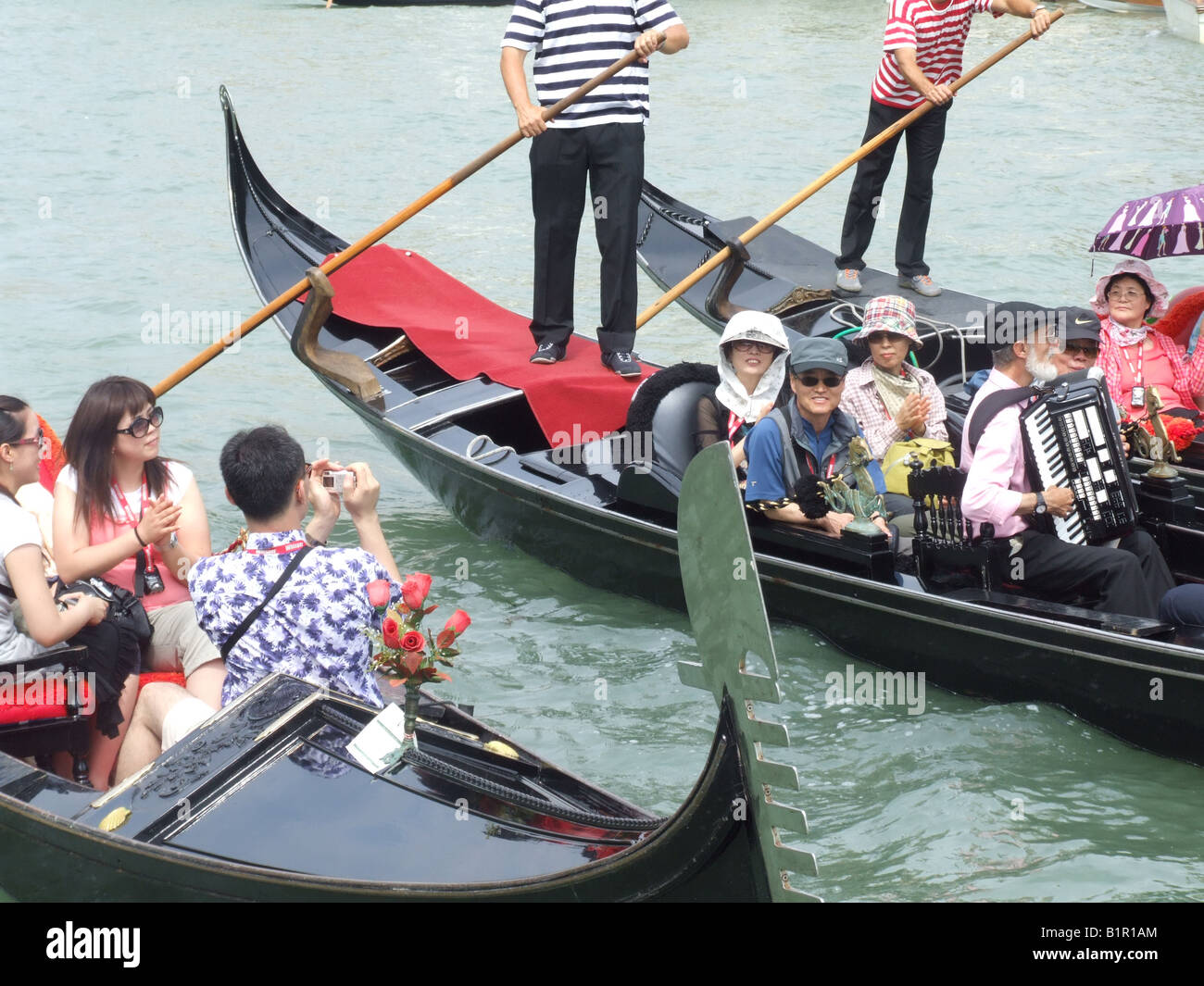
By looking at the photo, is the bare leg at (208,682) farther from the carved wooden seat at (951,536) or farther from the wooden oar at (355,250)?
the wooden oar at (355,250)

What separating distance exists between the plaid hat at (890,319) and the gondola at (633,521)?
0.40 meters

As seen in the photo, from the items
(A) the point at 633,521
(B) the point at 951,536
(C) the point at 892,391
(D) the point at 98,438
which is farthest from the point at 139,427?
(C) the point at 892,391

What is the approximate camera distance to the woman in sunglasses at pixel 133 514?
8.38 ft

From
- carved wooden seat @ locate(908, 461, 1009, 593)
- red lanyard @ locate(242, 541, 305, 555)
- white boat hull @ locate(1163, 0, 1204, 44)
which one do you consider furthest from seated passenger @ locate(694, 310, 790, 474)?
white boat hull @ locate(1163, 0, 1204, 44)

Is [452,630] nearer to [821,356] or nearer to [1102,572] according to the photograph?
[821,356]

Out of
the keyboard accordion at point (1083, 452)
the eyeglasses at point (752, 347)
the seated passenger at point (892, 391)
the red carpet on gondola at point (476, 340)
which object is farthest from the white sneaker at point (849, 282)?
the keyboard accordion at point (1083, 452)

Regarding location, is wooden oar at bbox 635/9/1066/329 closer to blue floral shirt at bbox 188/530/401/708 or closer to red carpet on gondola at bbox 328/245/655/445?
red carpet on gondola at bbox 328/245/655/445

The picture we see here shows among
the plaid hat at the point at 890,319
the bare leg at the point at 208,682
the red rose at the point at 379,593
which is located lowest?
the bare leg at the point at 208,682

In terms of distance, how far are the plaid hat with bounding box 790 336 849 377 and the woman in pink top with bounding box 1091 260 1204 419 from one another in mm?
854

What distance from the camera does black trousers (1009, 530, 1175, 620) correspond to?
2928mm

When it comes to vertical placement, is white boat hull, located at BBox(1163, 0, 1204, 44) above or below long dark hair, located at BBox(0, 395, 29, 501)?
above

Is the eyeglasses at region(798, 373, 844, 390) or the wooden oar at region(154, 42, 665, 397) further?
the wooden oar at region(154, 42, 665, 397)
